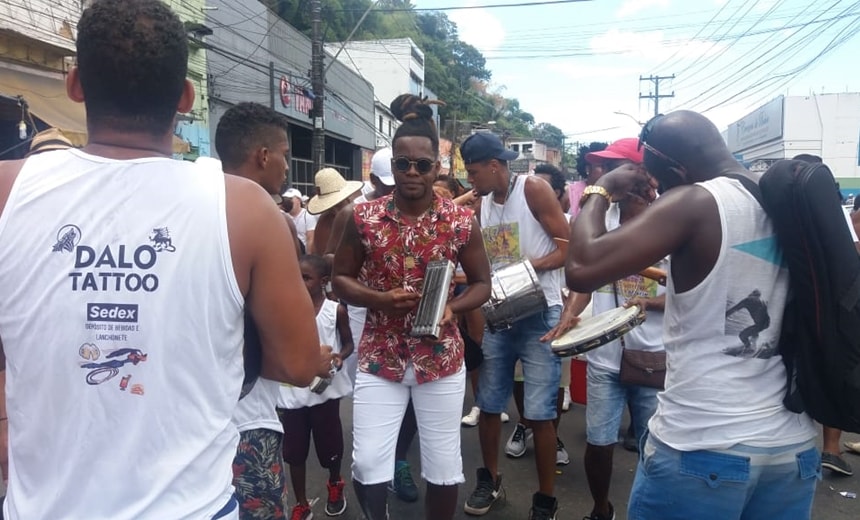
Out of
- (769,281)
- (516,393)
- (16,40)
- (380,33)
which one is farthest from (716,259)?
(380,33)

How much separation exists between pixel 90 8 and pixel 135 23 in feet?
0.41

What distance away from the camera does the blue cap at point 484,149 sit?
3.81 m

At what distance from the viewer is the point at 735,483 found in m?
1.81

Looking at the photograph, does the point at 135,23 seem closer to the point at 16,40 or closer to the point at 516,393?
the point at 516,393

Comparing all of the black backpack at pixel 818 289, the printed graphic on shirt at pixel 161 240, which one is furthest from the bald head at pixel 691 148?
the printed graphic on shirt at pixel 161 240

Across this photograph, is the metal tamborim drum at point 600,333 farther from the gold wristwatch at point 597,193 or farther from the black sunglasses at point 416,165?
the black sunglasses at point 416,165

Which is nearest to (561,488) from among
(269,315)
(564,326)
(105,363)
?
(564,326)

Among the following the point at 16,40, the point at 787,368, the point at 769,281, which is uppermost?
the point at 16,40

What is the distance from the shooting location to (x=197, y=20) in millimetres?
16688

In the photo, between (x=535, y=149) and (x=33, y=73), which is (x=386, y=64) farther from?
(x=33, y=73)

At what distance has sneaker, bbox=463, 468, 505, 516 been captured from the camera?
3.69 m

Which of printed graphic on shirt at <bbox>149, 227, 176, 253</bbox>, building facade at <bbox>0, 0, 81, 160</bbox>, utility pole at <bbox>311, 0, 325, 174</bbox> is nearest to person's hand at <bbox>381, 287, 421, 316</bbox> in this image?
printed graphic on shirt at <bbox>149, 227, 176, 253</bbox>

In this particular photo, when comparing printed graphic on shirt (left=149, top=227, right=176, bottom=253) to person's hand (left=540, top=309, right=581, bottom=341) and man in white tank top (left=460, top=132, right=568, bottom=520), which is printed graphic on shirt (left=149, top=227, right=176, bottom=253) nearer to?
person's hand (left=540, top=309, right=581, bottom=341)

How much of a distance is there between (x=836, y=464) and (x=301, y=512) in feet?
11.5
